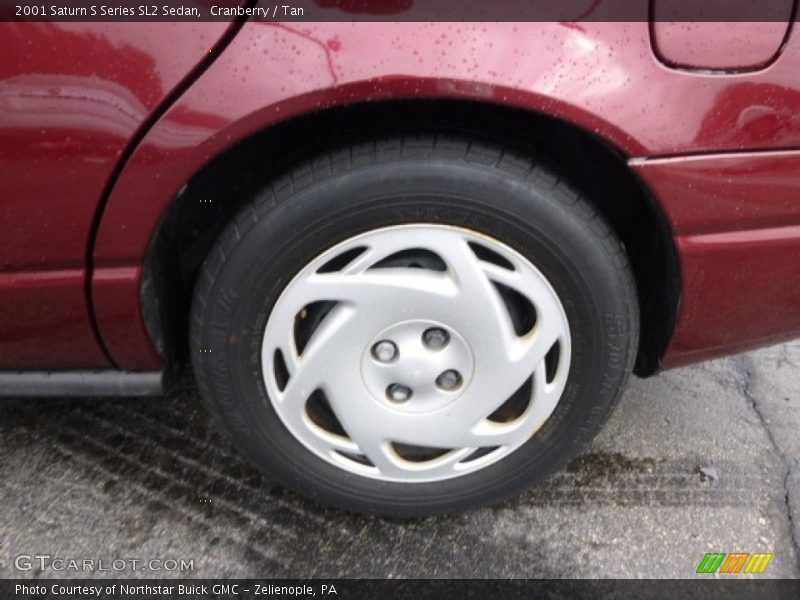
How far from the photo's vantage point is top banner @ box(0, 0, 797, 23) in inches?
52.1

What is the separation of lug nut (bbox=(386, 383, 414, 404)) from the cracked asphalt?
409 mm

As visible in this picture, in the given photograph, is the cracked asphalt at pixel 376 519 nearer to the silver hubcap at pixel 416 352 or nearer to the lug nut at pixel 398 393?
the silver hubcap at pixel 416 352

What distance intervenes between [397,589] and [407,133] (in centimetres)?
105

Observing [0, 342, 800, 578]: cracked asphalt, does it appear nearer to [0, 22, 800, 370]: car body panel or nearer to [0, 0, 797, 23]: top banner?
[0, 22, 800, 370]: car body panel

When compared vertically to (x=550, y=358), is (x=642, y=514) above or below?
below

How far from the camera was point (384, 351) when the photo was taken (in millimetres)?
1662

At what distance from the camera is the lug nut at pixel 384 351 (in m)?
1.66

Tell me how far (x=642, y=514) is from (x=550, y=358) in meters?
0.58

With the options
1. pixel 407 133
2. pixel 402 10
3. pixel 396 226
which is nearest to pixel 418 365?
pixel 396 226

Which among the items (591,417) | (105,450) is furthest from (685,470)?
(105,450)

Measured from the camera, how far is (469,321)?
1.61m

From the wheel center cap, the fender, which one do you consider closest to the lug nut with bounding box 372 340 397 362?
the wheel center cap

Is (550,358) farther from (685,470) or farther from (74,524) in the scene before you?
(74,524)

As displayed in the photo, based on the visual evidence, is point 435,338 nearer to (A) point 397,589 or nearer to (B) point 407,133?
(B) point 407,133
